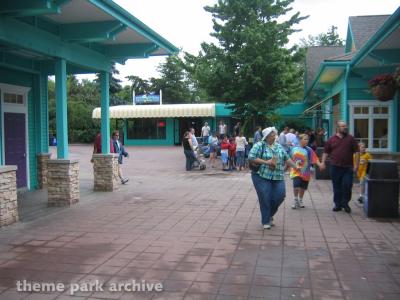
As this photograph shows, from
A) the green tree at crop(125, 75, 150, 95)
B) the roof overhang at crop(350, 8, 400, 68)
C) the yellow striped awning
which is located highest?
the green tree at crop(125, 75, 150, 95)

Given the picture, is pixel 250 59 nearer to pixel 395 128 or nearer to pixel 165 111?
pixel 395 128

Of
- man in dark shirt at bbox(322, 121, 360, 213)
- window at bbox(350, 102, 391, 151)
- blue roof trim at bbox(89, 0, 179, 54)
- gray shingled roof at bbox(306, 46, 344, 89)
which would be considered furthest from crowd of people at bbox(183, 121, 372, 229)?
gray shingled roof at bbox(306, 46, 344, 89)

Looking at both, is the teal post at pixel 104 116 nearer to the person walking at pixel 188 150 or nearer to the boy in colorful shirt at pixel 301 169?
the boy in colorful shirt at pixel 301 169

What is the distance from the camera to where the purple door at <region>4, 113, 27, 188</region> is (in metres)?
11.3

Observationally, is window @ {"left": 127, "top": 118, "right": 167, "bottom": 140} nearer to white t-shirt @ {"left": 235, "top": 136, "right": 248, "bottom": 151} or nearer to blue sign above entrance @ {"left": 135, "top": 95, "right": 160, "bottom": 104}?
blue sign above entrance @ {"left": 135, "top": 95, "right": 160, "bottom": 104}

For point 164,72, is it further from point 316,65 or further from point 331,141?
point 331,141

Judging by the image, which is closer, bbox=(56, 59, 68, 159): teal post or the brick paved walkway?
the brick paved walkway

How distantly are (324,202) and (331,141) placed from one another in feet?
5.60

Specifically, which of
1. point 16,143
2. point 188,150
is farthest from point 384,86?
point 188,150

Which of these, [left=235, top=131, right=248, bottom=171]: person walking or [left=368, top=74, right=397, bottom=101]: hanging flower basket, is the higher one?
[left=368, top=74, right=397, bottom=101]: hanging flower basket

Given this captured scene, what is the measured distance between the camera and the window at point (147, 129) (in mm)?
37778

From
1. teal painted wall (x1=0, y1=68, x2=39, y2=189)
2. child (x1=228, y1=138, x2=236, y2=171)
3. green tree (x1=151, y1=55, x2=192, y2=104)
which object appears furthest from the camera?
green tree (x1=151, y1=55, x2=192, y2=104)

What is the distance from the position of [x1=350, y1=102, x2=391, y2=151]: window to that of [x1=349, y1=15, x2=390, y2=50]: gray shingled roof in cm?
304

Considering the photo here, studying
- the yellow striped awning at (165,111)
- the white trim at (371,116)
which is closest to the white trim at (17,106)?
the white trim at (371,116)
